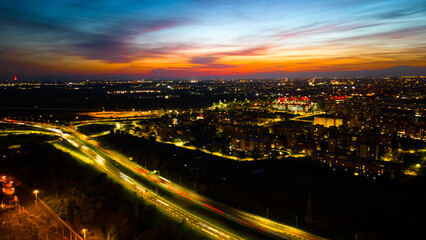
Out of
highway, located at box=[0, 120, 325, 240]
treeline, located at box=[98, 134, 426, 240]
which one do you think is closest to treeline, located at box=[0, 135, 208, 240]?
highway, located at box=[0, 120, 325, 240]

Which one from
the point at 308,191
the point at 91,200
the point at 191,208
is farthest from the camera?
the point at 308,191

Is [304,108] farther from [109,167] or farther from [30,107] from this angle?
[30,107]

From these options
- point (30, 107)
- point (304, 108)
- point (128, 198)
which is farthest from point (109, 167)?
point (30, 107)

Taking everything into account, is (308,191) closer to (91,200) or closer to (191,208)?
(191,208)

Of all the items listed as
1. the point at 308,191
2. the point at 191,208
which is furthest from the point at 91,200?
the point at 308,191

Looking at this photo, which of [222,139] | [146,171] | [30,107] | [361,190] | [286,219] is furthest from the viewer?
[30,107]

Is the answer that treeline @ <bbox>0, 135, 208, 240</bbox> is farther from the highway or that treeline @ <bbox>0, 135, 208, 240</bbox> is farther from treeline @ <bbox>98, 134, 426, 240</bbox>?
treeline @ <bbox>98, 134, 426, 240</bbox>
